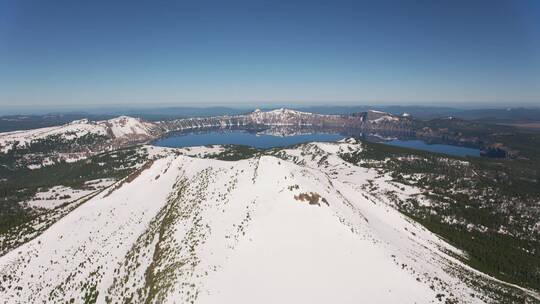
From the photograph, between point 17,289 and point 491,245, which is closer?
point 17,289

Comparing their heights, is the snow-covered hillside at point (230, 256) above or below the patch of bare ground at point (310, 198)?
below

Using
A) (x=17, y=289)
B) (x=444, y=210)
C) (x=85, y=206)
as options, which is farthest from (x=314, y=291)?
(x=444, y=210)

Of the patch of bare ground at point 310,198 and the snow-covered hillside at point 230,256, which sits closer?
the snow-covered hillside at point 230,256

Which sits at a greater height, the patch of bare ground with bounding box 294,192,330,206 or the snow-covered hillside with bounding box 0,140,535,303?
the patch of bare ground with bounding box 294,192,330,206

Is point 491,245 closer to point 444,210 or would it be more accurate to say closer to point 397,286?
point 444,210

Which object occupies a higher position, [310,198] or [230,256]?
[310,198]

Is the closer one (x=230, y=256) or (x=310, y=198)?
(x=230, y=256)

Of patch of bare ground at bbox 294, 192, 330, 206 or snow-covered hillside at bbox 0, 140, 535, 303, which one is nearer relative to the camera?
snow-covered hillside at bbox 0, 140, 535, 303

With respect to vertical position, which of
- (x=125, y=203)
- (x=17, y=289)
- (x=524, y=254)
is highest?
(x=125, y=203)
